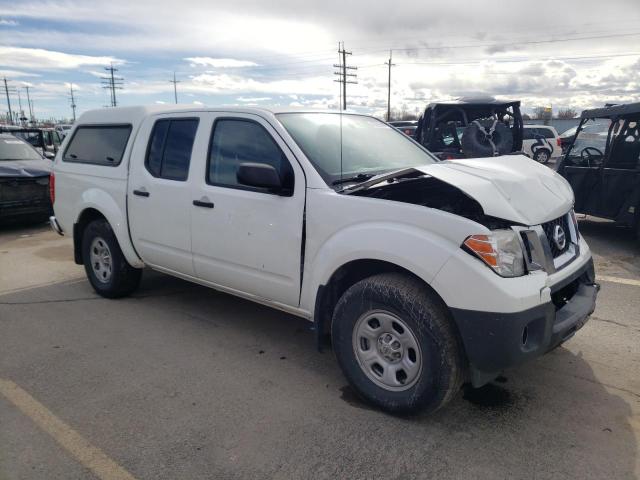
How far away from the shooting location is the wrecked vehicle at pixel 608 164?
24.3ft

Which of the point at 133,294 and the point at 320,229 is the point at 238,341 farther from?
the point at 133,294

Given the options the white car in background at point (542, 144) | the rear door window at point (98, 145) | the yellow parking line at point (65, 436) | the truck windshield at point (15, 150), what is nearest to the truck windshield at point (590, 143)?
the rear door window at point (98, 145)

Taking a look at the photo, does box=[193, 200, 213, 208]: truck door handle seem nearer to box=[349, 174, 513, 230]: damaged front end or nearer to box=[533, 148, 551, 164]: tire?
box=[349, 174, 513, 230]: damaged front end

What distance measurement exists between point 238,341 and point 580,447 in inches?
102

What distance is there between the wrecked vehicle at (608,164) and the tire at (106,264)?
21.2ft

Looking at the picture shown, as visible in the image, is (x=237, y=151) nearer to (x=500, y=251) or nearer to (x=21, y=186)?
(x=500, y=251)

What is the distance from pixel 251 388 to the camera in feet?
11.6

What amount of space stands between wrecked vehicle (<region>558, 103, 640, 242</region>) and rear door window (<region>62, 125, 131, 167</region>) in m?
6.52

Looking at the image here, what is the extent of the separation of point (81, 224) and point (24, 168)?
15.3ft

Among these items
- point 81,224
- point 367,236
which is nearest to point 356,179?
point 367,236

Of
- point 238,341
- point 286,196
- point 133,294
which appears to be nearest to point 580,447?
point 286,196

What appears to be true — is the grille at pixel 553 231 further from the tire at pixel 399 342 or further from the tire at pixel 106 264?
the tire at pixel 106 264

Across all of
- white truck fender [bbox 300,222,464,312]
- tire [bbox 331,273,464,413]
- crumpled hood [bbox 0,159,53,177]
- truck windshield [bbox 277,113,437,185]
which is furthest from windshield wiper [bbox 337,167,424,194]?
crumpled hood [bbox 0,159,53,177]

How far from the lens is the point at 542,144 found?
818 inches
